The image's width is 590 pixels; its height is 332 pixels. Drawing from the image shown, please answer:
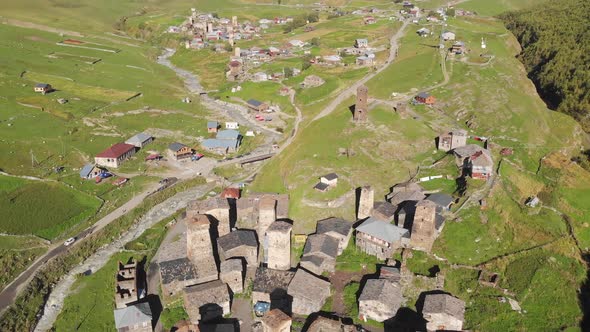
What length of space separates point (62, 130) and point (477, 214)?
77.6m

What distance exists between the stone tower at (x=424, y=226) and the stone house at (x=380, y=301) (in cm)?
767

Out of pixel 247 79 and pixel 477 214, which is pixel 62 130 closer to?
pixel 247 79

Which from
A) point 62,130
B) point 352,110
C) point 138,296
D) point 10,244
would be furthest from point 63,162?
point 352,110

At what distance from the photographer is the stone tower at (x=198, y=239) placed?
52.3 m

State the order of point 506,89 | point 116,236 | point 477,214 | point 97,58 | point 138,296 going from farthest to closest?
point 97,58, point 506,89, point 116,236, point 477,214, point 138,296

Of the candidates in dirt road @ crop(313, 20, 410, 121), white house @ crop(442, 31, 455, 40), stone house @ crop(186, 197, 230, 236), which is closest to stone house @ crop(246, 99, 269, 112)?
dirt road @ crop(313, 20, 410, 121)

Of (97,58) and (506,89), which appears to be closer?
(506,89)

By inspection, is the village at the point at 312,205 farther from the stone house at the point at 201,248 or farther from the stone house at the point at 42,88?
the stone house at the point at 42,88

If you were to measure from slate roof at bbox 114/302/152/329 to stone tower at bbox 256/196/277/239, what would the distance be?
16.7 meters

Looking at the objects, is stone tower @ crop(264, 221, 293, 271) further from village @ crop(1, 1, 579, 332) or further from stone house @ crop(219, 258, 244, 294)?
stone house @ crop(219, 258, 244, 294)

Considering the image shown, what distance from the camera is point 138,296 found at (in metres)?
51.8

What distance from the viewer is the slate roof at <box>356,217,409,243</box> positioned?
54.9m

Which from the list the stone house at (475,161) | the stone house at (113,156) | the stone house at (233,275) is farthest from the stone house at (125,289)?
the stone house at (475,161)

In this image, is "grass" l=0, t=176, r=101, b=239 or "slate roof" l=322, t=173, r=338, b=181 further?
"slate roof" l=322, t=173, r=338, b=181
